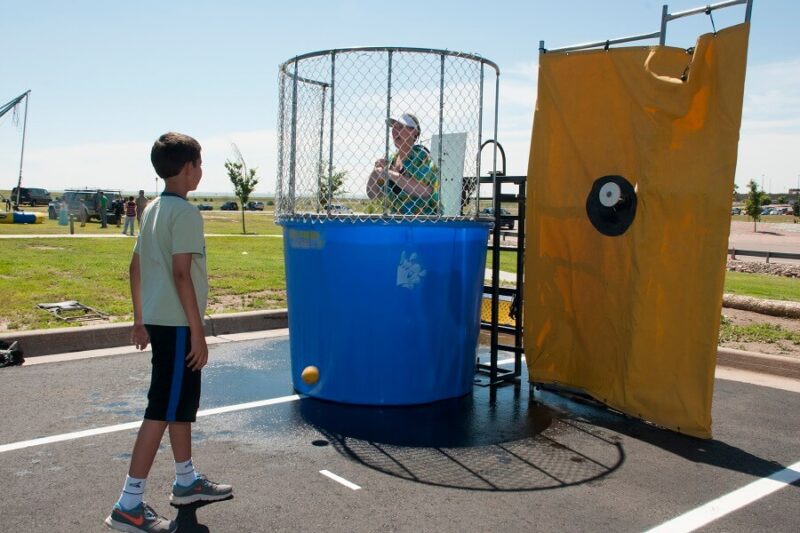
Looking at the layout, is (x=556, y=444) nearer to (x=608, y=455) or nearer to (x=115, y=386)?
(x=608, y=455)

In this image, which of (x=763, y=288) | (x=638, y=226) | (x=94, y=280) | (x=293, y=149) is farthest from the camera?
(x=763, y=288)

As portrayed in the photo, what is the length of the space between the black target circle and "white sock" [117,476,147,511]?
12.4 feet

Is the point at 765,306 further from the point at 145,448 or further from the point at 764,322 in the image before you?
the point at 145,448

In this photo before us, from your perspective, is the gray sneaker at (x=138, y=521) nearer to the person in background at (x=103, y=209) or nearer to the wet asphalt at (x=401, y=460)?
the wet asphalt at (x=401, y=460)

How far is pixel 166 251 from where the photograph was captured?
11.2 ft

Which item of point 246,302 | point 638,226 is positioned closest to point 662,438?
point 638,226

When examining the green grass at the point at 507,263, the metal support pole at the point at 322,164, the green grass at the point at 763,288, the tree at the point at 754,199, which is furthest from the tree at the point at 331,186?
the tree at the point at 754,199

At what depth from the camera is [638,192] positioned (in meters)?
5.01

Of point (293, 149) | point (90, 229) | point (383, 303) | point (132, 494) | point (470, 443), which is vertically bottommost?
point (90, 229)

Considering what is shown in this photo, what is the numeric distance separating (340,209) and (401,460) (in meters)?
1.99

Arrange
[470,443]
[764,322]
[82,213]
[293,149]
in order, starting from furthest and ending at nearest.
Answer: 1. [82,213]
2. [764,322]
3. [293,149]
4. [470,443]

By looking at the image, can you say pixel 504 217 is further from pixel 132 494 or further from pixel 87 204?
pixel 87 204

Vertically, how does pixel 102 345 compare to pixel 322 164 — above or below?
below

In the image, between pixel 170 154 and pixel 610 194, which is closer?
pixel 170 154
